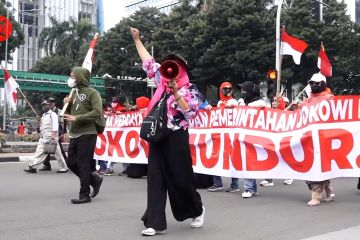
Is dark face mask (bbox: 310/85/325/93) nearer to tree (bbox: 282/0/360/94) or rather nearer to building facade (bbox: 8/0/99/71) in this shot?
tree (bbox: 282/0/360/94)

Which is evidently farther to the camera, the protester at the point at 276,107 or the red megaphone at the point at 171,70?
the protester at the point at 276,107

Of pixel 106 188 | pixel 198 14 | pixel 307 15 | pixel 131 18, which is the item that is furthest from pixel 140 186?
pixel 131 18

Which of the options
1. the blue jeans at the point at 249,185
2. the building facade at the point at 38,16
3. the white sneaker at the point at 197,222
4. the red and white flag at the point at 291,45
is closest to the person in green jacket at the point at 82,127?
the white sneaker at the point at 197,222

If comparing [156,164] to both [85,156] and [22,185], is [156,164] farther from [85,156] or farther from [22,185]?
[22,185]

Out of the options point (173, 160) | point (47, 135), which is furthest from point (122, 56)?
point (173, 160)

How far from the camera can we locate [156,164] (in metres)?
4.97

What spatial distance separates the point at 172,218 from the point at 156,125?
4.79 feet

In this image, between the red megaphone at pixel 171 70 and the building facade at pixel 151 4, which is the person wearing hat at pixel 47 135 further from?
the building facade at pixel 151 4

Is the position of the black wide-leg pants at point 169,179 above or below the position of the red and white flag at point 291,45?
below

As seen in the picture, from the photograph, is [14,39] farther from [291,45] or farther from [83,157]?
[83,157]

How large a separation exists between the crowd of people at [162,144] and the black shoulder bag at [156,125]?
5cm

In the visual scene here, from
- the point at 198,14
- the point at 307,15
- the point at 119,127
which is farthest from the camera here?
the point at 198,14

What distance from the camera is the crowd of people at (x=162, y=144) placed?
16.2ft

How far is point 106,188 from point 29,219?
2.84 metres
